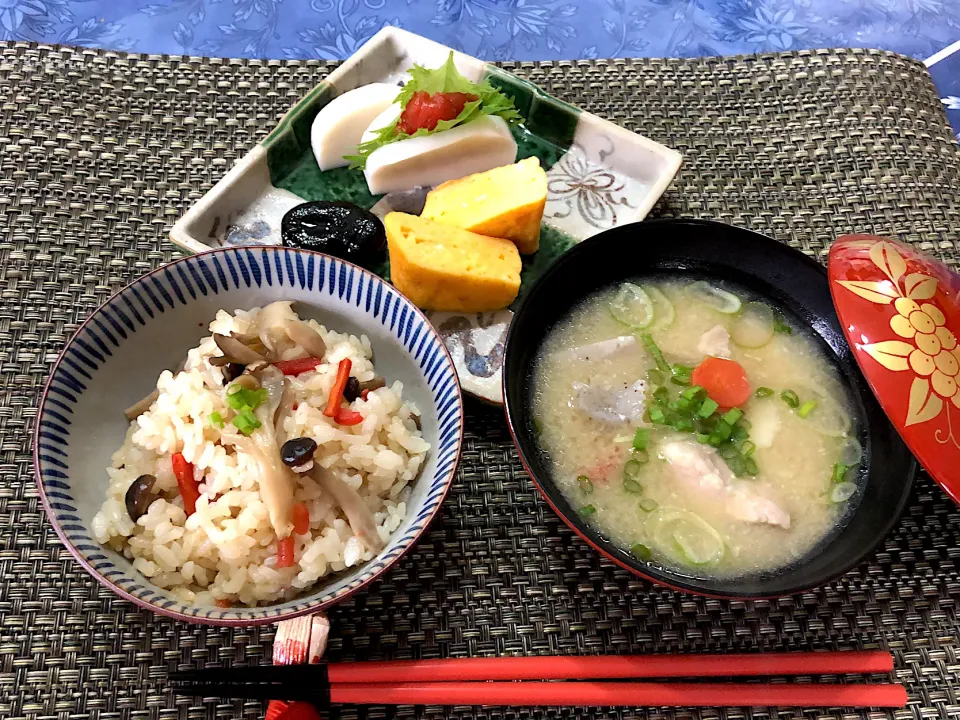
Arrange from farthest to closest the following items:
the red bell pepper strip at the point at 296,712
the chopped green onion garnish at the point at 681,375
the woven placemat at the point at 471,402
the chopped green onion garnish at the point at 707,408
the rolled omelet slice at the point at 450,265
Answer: the rolled omelet slice at the point at 450,265, the chopped green onion garnish at the point at 681,375, the chopped green onion garnish at the point at 707,408, the woven placemat at the point at 471,402, the red bell pepper strip at the point at 296,712

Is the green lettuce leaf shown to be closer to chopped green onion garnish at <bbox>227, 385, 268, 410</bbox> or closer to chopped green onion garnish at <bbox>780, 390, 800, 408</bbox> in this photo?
chopped green onion garnish at <bbox>227, 385, 268, 410</bbox>

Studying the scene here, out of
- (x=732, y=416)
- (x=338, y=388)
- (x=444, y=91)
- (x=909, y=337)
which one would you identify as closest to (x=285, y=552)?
(x=338, y=388)

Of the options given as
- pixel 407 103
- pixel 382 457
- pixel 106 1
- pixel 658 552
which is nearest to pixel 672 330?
pixel 658 552

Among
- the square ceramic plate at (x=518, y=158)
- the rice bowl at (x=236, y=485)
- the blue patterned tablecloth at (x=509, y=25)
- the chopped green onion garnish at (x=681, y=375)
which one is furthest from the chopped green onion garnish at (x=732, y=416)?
the blue patterned tablecloth at (x=509, y=25)

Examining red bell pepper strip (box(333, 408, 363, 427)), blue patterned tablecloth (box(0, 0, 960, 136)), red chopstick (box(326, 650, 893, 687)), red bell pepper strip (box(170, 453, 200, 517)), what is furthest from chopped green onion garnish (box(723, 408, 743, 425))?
blue patterned tablecloth (box(0, 0, 960, 136))

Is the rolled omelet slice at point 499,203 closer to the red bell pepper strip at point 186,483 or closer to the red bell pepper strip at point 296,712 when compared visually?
the red bell pepper strip at point 186,483

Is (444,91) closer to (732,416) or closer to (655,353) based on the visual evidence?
(655,353)
